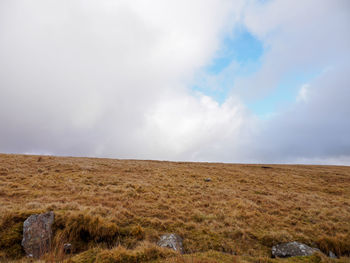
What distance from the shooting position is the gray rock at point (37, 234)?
686cm

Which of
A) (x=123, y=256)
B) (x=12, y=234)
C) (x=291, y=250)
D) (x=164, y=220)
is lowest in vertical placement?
(x=291, y=250)

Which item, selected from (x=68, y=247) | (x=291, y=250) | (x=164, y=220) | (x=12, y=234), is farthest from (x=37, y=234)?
(x=291, y=250)

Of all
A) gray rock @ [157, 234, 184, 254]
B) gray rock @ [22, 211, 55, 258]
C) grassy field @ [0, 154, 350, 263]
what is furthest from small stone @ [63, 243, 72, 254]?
gray rock @ [157, 234, 184, 254]

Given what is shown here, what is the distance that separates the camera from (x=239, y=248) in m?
8.23

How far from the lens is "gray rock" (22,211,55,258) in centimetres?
686

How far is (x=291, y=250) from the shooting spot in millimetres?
7742

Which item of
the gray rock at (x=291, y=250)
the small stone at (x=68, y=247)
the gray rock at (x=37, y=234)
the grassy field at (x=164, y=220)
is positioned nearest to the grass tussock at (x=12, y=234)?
the grassy field at (x=164, y=220)

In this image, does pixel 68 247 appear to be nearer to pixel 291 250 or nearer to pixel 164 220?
pixel 164 220

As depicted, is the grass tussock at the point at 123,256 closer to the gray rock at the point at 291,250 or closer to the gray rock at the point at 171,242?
the gray rock at the point at 171,242

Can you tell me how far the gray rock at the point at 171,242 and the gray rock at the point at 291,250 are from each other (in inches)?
162

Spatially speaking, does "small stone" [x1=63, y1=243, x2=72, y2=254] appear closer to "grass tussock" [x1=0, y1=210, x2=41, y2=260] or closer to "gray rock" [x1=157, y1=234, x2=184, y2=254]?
"grass tussock" [x1=0, y1=210, x2=41, y2=260]

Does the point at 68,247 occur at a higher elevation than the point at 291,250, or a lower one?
higher

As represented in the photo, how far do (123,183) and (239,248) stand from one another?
13.1 metres

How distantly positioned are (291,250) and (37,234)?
10640mm
